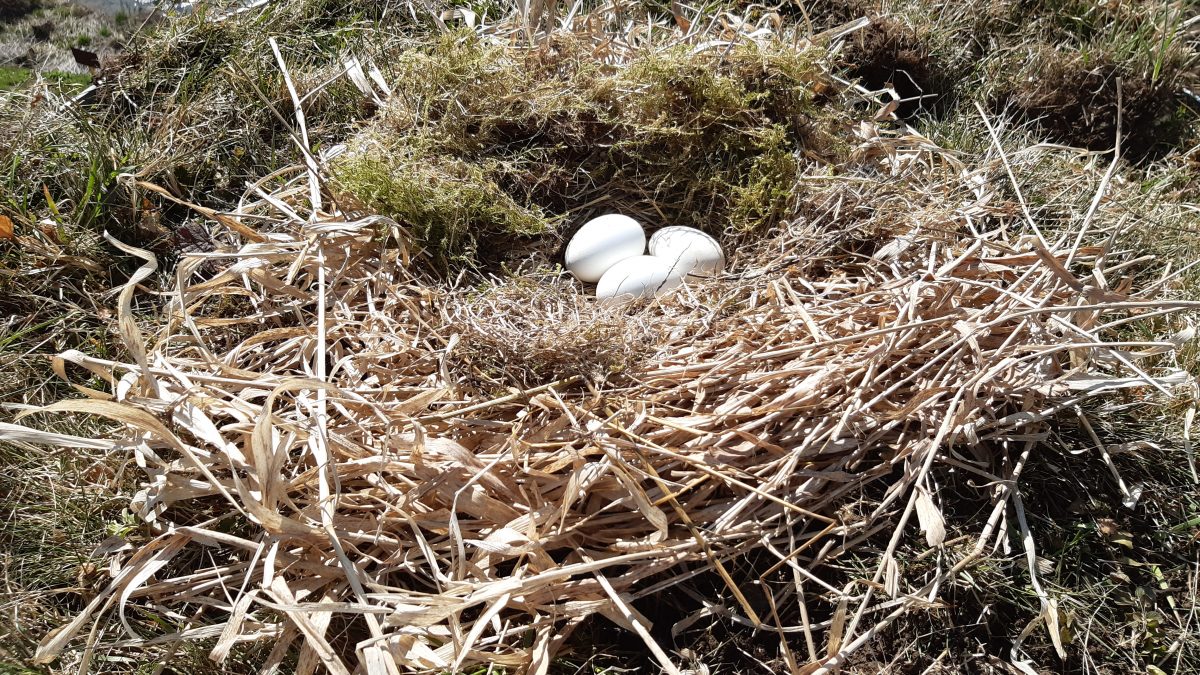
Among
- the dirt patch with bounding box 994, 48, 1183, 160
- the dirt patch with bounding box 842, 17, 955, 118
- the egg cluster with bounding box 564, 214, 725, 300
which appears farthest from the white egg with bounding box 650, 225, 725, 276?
the dirt patch with bounding box 994, 48, 1183, 160

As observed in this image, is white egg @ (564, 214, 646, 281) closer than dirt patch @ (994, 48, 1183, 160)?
Yes

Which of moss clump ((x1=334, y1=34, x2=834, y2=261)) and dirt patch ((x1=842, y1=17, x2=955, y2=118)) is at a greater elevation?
moss clump ((x1=334, y1=34, x2=834, y2=261))

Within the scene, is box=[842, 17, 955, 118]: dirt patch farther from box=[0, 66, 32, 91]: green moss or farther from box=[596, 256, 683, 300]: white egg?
box=[0, 66, 32, 91]: green moss

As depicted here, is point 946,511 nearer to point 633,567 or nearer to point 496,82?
point 633,567

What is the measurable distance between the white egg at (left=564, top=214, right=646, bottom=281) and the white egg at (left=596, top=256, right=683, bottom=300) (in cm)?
5

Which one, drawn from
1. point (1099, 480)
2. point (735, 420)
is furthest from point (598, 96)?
point (1099, 480)

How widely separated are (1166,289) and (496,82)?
1.85m

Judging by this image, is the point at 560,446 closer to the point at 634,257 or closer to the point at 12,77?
the point at 634,257

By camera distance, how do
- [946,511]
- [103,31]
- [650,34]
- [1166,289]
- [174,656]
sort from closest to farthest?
[174,656] < [946,511] < [1166,289] < [650,34] < [103,31]

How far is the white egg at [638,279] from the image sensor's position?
190cm

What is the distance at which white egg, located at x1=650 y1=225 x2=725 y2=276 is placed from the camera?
1968 mm

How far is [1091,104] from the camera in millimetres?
2520

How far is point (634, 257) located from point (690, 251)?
0.46 ft

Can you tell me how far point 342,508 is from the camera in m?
1.58
